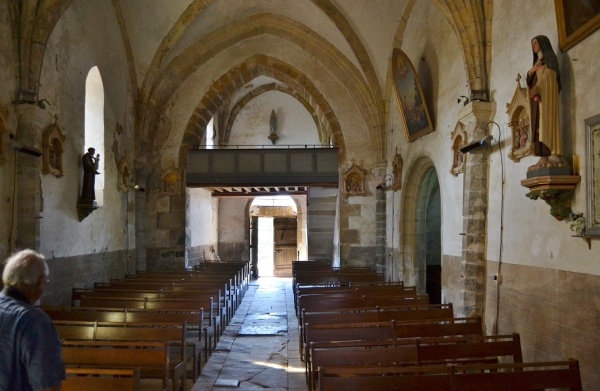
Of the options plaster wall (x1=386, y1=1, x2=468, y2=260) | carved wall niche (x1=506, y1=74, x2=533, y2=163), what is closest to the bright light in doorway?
plaster wall (x1=386, y1=1, x2=468, y2=260)

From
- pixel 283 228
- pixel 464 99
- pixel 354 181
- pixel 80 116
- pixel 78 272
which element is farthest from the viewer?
pixel 283 228

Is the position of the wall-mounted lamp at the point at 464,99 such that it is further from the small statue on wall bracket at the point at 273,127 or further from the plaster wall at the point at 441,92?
the small statue on wall bracket at the point at 273,127

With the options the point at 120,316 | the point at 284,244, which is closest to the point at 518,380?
the point at 120,316

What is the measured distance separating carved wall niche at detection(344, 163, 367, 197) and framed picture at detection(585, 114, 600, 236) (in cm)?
1084

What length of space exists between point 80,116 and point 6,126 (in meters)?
2.65

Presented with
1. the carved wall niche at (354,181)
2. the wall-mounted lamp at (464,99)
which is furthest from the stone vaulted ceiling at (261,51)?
the wall-mounted lamp at (464,99)

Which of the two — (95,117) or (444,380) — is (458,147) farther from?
(95,117)

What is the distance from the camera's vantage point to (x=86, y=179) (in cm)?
1010

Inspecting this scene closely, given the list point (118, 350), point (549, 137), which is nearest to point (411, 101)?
point (549, 137)

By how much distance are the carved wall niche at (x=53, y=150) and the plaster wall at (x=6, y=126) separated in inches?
26.5

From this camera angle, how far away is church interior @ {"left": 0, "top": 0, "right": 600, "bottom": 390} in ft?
17.7

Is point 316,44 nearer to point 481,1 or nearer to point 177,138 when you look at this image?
point 177,138

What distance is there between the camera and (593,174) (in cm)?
483

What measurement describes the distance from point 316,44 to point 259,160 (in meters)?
3.90
